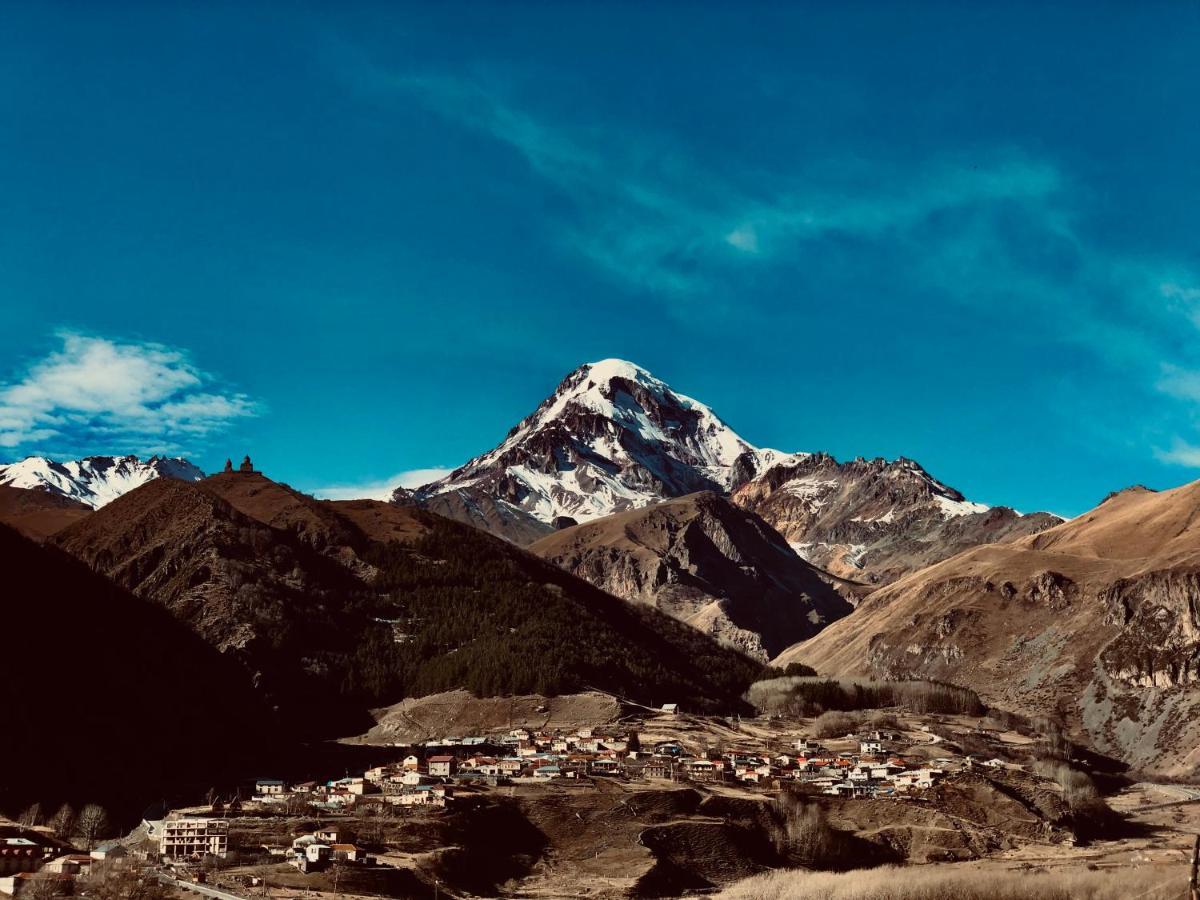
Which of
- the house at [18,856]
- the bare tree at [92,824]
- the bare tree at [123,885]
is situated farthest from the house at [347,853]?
the bare tree at [92,824]

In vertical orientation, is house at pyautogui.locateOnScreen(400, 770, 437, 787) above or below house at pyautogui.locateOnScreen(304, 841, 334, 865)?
above

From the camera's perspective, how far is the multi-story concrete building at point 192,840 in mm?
135000

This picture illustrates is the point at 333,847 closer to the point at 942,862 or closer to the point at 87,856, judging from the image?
the point at 87,856

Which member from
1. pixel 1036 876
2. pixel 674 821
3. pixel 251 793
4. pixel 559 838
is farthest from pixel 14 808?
pixel 1036 876

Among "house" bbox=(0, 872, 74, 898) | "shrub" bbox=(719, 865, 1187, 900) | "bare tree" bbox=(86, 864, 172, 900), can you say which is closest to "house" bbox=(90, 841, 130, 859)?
"bare tree" bbox=(86, 864, 172, 900)

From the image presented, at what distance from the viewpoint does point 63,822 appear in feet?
503

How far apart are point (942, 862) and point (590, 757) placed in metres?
53.3

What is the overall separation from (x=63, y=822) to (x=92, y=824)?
3.15 meters

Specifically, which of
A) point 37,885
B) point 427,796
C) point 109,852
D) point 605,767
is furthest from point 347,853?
point 605,767

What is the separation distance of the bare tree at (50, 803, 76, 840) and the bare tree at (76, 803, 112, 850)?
0.93 m

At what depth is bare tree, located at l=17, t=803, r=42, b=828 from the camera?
152 metres

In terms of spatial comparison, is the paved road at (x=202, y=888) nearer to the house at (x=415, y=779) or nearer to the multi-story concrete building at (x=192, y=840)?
the multi-story concrete building at (x=192, y=840)

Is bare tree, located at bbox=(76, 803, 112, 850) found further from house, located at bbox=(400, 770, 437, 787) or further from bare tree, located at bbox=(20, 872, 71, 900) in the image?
house, located at bbox=(400, 770, 437, 787)

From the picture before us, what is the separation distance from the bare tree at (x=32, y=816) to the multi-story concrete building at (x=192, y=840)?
18.6 m
